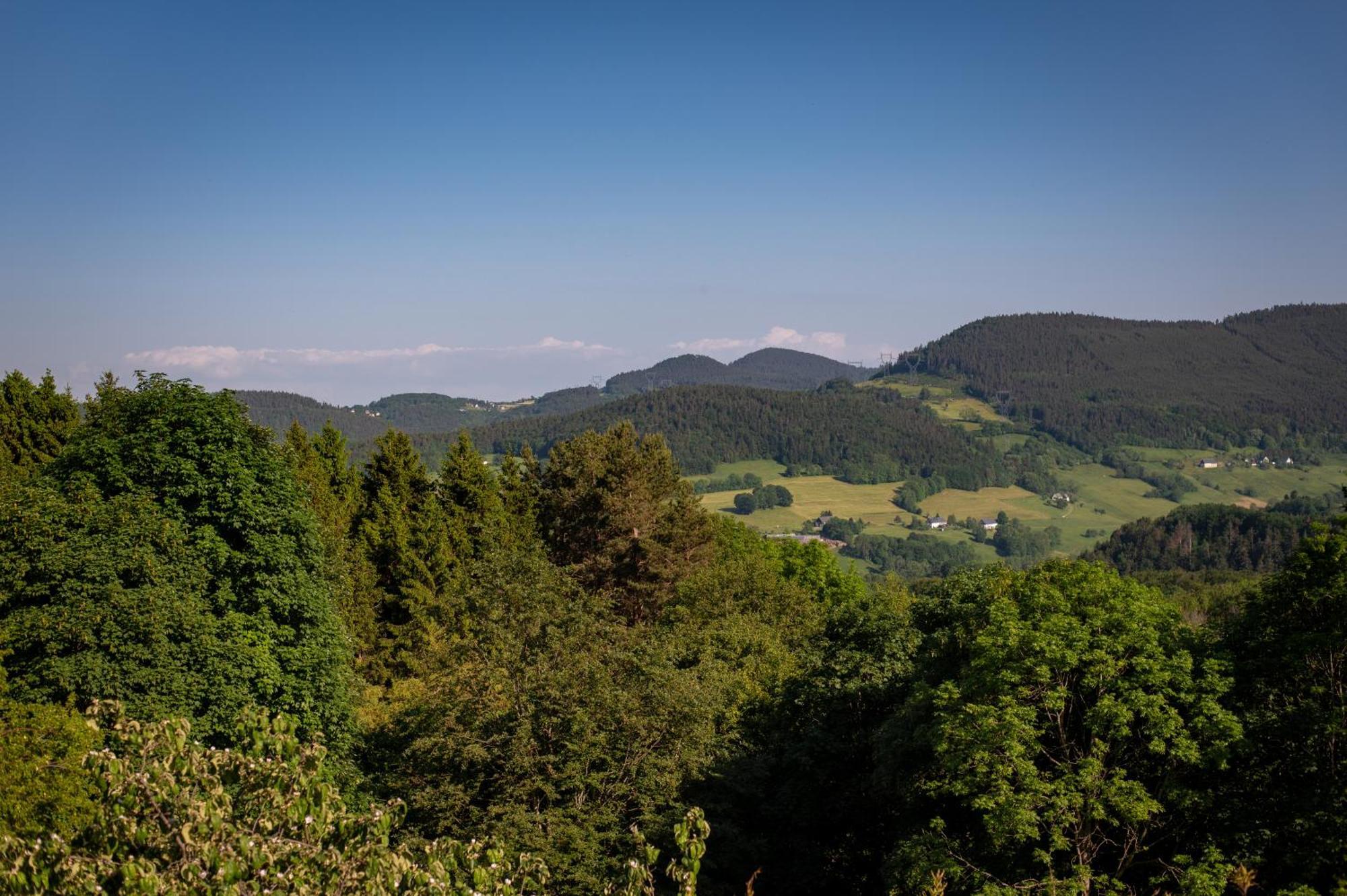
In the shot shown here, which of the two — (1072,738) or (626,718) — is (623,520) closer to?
(626,718)

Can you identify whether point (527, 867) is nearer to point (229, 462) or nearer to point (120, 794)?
point (120, 794)

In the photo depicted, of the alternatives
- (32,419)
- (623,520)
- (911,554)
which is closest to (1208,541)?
(911,554)

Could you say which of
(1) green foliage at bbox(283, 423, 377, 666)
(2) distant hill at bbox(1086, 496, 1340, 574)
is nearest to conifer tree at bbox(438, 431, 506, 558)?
(1) green foliage at bbox(283, 423, 377, 666)

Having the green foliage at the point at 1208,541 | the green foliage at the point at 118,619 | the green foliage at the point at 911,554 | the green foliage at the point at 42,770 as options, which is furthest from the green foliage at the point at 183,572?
the green foliage at the point at 911,554

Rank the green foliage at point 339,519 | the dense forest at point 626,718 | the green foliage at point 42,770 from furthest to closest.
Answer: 1. the green foliage at point 339,519
2. the dense forest at point 626,718
3. the green foliage at point 42,770

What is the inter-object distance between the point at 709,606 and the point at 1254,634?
83.8ft

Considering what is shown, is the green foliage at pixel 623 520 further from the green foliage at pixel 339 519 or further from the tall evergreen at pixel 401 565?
the green foliage at pixel 339 519

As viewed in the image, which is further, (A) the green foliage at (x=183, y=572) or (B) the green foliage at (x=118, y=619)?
(A) the green foliage at (x=183, y=572)

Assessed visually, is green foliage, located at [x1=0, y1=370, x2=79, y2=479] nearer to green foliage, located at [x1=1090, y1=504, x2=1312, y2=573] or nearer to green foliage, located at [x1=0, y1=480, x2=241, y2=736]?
green foliage, located at [x1=0, y1=480, x2=241, y2=736]

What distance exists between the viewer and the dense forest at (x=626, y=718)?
1475cm

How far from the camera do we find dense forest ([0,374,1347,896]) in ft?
48.4

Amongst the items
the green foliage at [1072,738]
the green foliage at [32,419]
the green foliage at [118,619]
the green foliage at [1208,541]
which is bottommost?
the green foliage at [1208,541]

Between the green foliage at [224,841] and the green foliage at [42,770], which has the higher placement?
Answer: the green foliage at [224,841]

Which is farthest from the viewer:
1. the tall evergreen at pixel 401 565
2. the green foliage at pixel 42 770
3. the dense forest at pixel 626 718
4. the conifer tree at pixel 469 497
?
the conifer tree at pixel 469 497
